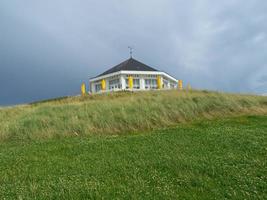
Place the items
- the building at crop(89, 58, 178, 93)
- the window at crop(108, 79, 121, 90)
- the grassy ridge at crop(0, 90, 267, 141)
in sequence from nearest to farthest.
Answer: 1. the grassy ridge at crop(0, 90, 267, 141)
2. the building at crop(89, 58, 178, 93)
3. the window at crop(108, 79, 121, 90)

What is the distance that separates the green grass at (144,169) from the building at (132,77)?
79.0 ft

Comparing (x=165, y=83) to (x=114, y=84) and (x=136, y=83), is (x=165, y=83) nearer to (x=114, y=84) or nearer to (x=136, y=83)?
(x=136, y=83)

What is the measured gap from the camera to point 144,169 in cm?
534

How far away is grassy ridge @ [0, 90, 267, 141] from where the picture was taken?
11172 millimetres

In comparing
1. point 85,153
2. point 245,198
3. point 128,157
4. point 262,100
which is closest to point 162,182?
point 245,198

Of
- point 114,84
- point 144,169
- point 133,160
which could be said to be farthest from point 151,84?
point 144,169

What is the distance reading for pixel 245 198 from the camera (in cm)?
384

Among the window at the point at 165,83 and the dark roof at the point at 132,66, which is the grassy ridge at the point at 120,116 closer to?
the dark roof at the point at 132,66

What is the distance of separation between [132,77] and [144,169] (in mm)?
28447

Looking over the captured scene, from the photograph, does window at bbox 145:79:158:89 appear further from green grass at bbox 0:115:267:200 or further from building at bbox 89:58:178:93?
green grass at bbox 0:115:267:200

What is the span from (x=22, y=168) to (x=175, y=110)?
8446 millimetres

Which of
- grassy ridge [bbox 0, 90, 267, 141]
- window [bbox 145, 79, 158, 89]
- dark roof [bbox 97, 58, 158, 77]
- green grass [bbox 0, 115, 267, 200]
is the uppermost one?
dark roof [bbox 97, 58, 158, 77]

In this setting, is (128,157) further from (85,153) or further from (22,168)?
(22,168)

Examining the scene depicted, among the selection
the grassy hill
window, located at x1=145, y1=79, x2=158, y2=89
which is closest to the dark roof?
window, located at x1=145, y1=79, x2=158, y2=89
